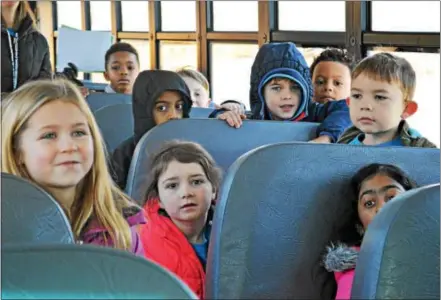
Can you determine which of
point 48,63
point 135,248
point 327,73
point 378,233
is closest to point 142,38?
point 48,63

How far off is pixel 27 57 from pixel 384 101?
178cm

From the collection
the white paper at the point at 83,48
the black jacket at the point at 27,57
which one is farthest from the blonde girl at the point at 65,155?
the white paper at the point at 83,48

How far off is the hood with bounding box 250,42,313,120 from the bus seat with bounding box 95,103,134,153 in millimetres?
460

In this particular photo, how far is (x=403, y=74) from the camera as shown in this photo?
90.1 inches

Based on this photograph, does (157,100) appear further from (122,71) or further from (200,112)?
(122,71)

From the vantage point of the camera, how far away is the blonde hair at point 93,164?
5.36 ft

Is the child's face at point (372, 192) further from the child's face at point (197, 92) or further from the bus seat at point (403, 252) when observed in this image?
the child's face at point (197, 92)

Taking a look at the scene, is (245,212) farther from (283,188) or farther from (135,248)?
(135,248)

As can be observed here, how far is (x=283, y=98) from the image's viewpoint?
292cm

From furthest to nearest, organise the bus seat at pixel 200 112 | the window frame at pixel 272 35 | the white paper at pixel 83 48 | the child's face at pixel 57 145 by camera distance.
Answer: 1. the white paper at pixel 83 48
2. the window frame at pixel 272 35
3. the bus seat at pixel 200 112
4. the child's face at pixel 57 145

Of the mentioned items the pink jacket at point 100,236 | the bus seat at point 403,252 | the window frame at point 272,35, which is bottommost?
the pink jacket at point 100,236

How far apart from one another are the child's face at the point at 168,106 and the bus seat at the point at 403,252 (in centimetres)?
167

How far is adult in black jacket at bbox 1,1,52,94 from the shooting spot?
3.41 meters

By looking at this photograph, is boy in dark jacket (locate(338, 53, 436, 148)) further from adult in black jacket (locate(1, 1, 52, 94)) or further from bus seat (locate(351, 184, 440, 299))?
adult in black jacket (locate(1, 1, 52, 94))
